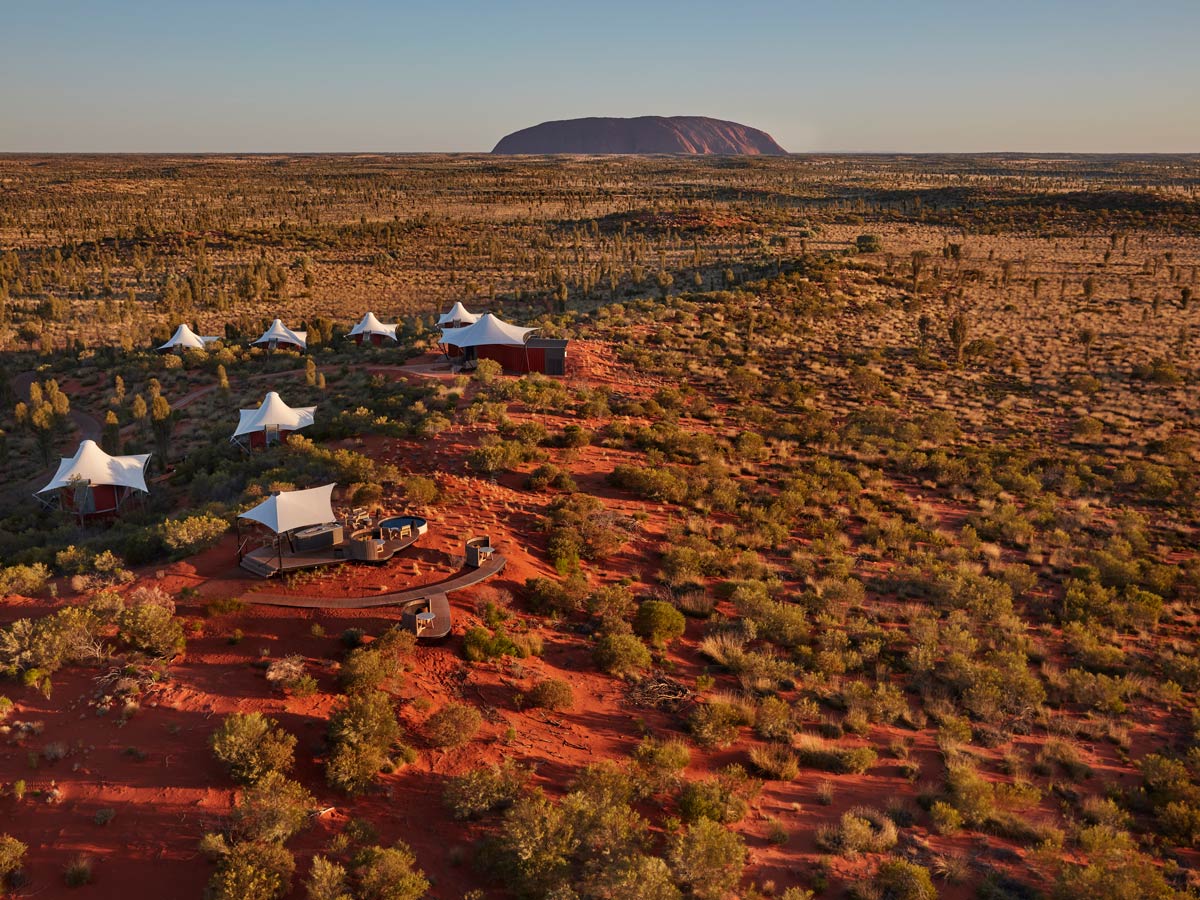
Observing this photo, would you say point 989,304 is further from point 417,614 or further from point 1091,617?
point 417,614

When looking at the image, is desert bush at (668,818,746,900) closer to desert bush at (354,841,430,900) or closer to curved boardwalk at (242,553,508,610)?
desert bush at (354,841,430,900)

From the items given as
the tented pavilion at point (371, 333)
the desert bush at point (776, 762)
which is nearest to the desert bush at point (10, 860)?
the desert bush at point (776, 762)

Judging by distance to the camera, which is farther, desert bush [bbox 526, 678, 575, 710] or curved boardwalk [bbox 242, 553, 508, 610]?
curved boardwalk [bbox 242, 553, 508, 610]

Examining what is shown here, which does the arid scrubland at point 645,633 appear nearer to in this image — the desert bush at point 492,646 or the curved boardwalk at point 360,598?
the desert bush at point 492,646

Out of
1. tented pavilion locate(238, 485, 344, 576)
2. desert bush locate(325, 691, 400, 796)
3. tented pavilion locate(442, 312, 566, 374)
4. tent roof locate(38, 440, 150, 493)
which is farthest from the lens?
tented pavilion locate(442, 312, 566, 374)

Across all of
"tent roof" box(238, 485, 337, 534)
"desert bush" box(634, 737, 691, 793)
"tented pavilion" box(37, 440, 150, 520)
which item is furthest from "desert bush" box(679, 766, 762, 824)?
"tented pavilion" box(37, 440, 150, 520)

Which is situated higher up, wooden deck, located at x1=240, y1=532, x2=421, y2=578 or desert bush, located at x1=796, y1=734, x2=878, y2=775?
wooden deck, located at x1=240, y1=532, x2=421, y2=578

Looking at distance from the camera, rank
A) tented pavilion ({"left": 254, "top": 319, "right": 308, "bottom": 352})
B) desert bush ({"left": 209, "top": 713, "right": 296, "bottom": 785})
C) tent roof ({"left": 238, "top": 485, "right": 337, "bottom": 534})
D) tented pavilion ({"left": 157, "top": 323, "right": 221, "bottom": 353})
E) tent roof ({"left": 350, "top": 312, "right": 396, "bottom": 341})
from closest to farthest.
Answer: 1. desert bush ({"left": 209, "top": 713, "right": 296, "bottom": 785})
2. tent roof ({"left": 238, "top": 485, "right": 337, "bottom": 534})
3. tented pavilion ({"left": 157, "top": 323, "right": 221, "bottom": 353})
4. tented pavilion ({"left": 254, "top": 319, "right": 308, "bottom": 352})
5. tent roof ({"left": 350, "top": 312, "right": 396, "bottom": 341})

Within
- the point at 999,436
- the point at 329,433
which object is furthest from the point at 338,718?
the point at 999,436
